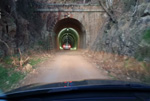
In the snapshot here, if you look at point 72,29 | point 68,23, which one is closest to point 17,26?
point 68,23

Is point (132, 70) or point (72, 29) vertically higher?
point (72, 29)

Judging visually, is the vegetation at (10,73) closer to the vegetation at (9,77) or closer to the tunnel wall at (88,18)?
the vegetation at (9,77)

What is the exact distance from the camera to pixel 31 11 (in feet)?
57.8

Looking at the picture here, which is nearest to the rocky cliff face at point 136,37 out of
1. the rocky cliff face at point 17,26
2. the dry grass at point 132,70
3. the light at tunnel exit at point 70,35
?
the dry grass at point 132,70

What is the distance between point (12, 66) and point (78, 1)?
1458cm

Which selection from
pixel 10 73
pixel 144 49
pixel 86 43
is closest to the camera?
pixel 144 49

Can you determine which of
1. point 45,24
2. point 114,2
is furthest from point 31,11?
point 114,2

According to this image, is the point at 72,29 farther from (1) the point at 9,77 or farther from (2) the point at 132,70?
(1) the point at 9,77

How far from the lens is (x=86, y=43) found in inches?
811

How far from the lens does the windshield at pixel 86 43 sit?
284 inches

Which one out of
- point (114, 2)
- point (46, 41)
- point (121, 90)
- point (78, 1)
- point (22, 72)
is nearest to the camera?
point (121, 90)

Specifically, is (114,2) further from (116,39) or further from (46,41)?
(46,41)

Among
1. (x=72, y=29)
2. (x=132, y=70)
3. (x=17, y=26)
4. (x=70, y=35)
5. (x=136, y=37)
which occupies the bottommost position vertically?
(x=132, y=70)

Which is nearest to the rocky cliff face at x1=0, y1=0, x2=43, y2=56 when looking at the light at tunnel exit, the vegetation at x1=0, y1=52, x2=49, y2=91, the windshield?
the windshield
